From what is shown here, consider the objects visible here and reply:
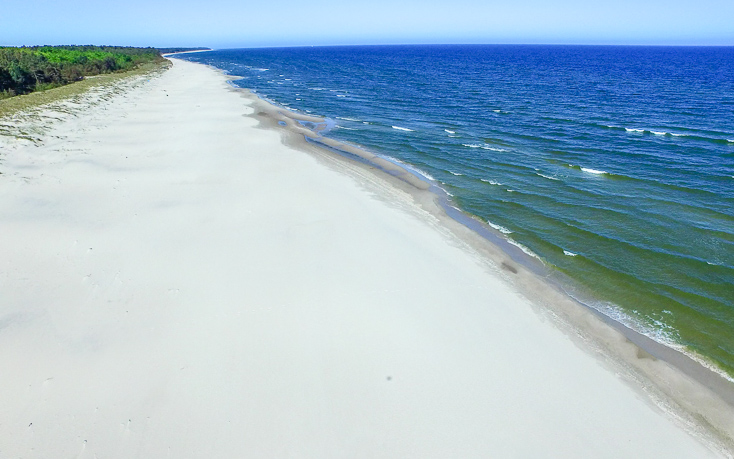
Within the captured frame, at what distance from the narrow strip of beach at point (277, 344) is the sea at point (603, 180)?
4324 millimetres

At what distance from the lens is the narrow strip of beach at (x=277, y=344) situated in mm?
8922

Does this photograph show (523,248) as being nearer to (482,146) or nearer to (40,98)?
(482,146)

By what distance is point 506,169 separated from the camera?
28.7 metres

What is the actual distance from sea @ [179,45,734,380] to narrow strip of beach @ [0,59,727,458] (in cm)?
432

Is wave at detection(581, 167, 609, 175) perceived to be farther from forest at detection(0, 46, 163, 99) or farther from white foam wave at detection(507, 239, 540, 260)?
forest at detection(0, 46, 163, 99)

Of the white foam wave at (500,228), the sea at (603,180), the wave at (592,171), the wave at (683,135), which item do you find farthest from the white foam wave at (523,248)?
the wave at (683,135)

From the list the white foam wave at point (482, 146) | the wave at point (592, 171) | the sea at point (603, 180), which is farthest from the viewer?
the white foam wave at point (482, 146)

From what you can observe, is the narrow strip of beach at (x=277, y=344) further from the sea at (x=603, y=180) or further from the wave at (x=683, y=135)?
the wave at (x=683, y=135)

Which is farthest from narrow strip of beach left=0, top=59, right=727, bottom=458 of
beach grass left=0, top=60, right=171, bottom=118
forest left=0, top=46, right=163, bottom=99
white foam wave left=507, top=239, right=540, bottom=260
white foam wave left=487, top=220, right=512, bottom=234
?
forest left=0, top=46, right=163, bottom=99

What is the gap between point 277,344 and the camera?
1135 cm

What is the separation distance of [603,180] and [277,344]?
2521 centimetres

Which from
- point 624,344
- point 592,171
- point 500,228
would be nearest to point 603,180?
point 592,171

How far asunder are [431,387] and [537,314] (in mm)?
5883

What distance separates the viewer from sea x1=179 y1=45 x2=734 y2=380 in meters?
15.1
